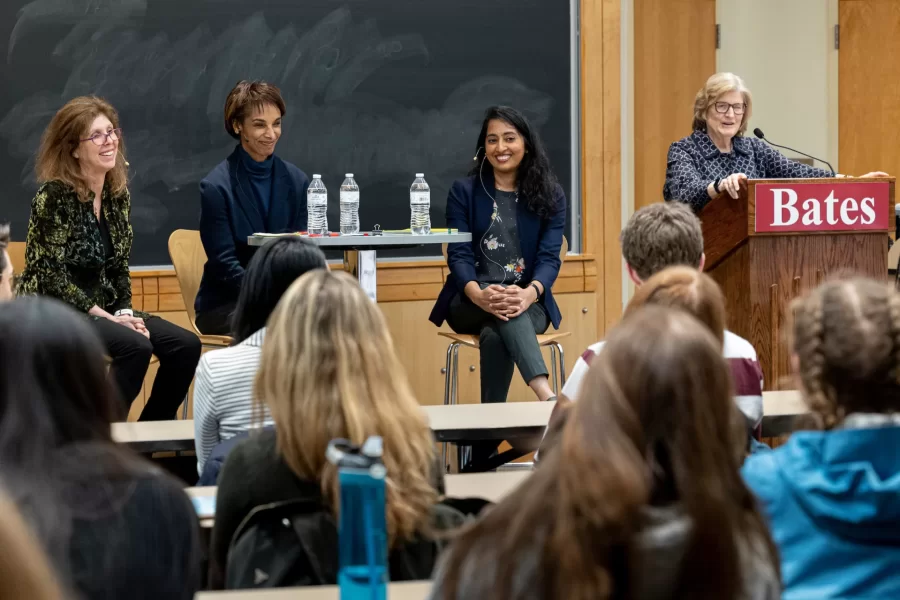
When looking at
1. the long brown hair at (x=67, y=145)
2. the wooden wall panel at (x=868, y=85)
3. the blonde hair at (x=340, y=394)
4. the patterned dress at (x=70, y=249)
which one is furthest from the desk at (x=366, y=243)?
the wooden wall panel at (x=868, y=85)

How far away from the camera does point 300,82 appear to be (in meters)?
5.40

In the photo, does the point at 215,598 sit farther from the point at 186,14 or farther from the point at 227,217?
the point at 186,14

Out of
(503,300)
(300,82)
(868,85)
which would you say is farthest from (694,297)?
(868,85)

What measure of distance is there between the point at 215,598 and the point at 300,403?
31 centimetres

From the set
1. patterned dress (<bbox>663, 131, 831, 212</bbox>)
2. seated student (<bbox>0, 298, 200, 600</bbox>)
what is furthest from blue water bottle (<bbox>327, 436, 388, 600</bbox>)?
patterned dress (<bbox>663, 131, 831, 212</bbox>)

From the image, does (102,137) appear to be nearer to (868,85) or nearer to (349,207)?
(349,207)

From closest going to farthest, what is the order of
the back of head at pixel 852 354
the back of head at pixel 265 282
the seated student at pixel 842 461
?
the seated student at pixel 842 461, the back of head at pixel 852 354, the back of head at pixel 265 282

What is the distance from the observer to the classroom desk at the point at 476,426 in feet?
Answer: 8.85

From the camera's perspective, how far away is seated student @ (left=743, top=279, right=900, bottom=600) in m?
1.40

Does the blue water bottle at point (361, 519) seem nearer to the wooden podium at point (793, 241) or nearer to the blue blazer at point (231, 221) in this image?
the wooden podium at point (793, 241)

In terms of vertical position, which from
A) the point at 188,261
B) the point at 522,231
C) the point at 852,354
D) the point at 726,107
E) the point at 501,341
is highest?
the point at 726,107

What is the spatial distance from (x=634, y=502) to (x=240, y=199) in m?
3.67

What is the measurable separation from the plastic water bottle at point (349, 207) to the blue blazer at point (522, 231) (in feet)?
1.33

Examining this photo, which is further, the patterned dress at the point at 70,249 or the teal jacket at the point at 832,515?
the patterned dress at the point at 70,249
